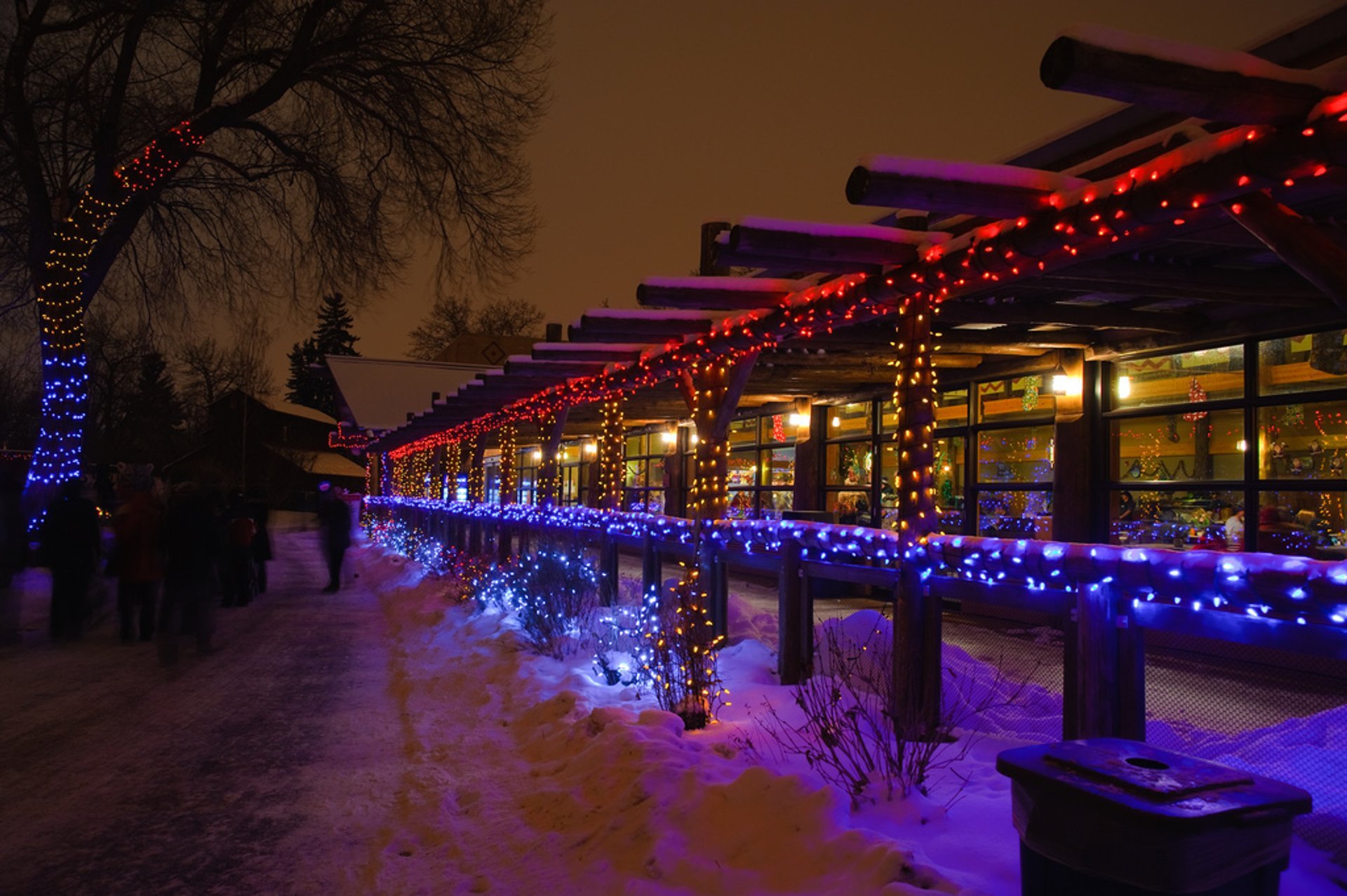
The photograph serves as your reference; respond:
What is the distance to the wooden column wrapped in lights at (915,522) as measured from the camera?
223 inches

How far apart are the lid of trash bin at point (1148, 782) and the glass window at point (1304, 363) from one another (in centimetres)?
690

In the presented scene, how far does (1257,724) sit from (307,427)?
217 feet

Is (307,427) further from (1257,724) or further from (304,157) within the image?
(1257,724)

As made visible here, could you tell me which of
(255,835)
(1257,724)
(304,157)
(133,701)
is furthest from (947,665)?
(304,157)

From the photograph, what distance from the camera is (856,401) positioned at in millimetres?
15008

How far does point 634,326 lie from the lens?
28.1 feet

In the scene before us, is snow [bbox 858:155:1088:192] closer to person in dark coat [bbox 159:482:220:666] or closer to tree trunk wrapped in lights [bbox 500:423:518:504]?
person in dark coat [bbox 159:482:220:666]

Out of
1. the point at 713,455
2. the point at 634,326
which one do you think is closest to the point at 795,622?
the point at 713,455

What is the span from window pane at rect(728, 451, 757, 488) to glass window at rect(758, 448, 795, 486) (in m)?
0.44

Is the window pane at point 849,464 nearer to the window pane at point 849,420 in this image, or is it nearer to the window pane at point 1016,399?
the window pane at point 849,420

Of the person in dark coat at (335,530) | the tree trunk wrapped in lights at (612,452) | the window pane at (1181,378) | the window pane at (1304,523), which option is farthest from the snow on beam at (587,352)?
the person in dark coat at (335,530)

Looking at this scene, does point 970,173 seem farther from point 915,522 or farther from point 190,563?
point 190,563

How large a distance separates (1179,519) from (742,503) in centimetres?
1081

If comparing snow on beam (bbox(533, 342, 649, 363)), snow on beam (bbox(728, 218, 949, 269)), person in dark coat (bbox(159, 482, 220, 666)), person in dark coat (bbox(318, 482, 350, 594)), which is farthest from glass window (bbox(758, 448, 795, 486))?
snow on beam (bbox(728, 218, 949, 269))
